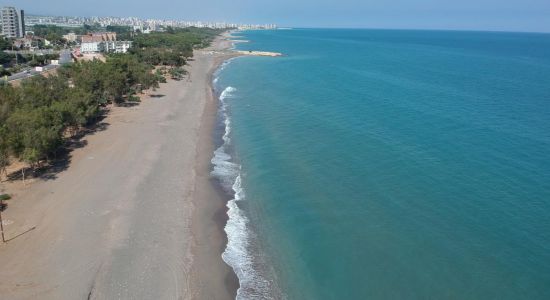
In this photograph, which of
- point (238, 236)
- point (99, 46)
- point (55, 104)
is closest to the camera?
point (238, 236)

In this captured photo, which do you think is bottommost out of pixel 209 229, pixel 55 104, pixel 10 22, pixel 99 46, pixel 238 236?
pixel 238 236

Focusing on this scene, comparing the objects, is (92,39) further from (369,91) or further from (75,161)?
(75,161)

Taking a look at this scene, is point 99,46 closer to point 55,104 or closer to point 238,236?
point 55,104

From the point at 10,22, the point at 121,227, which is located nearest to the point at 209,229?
the point at 121,227

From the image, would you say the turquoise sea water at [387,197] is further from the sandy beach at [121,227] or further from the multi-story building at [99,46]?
the multi-story building at [99,46]

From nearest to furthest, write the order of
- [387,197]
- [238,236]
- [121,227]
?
1. [121,227]
2. [238,236]
3. [387,197]

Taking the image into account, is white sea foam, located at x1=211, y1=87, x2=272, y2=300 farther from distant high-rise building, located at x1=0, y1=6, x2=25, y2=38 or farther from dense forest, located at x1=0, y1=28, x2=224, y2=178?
distant high-rise building, located at x1=0, y1=6, x2=25, y2=38

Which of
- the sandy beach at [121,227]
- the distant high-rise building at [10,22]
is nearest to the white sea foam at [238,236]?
the sandy beach at [121,227]
